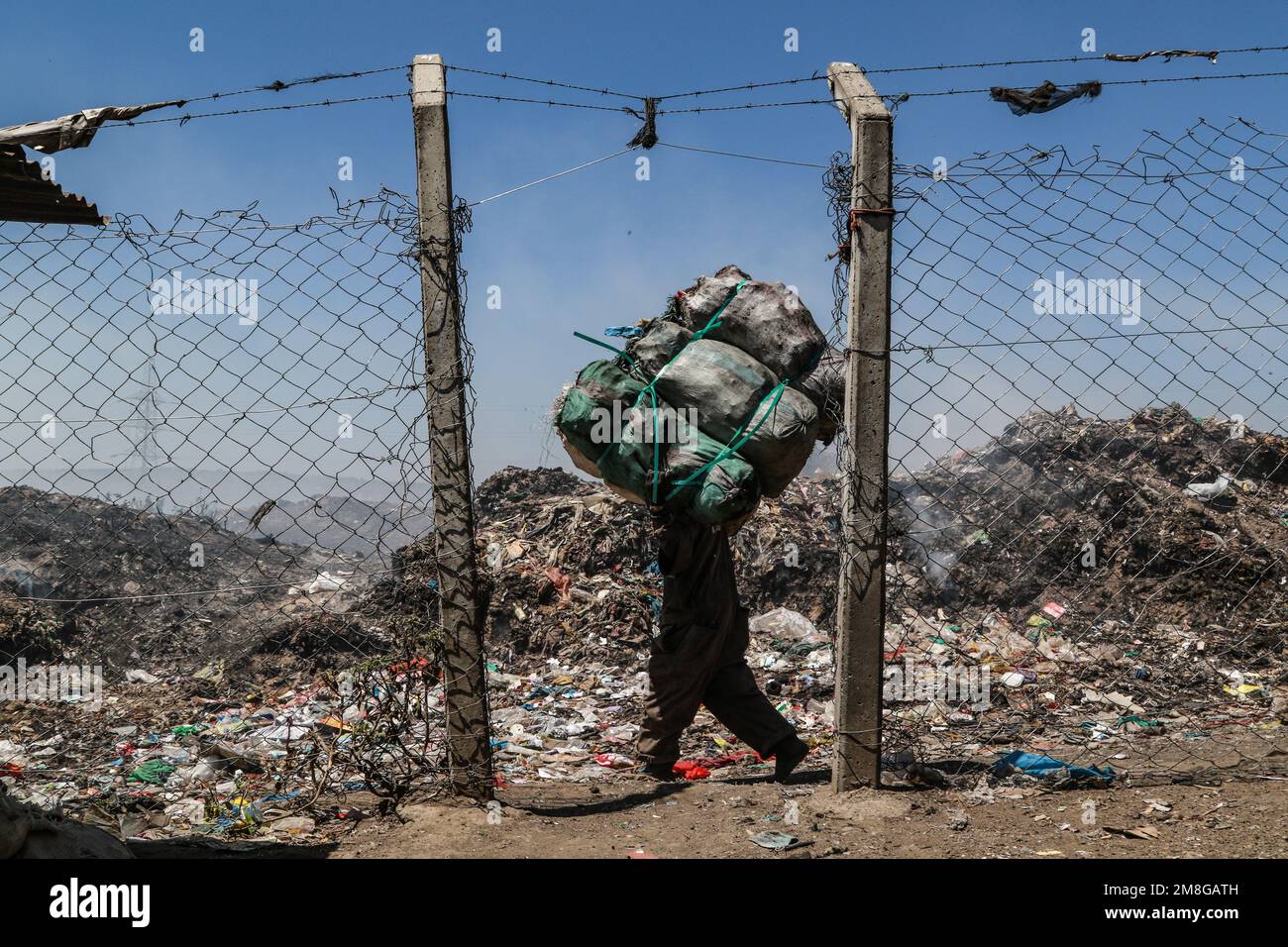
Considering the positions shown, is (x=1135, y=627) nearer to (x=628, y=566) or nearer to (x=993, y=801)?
(x=628, y=566)

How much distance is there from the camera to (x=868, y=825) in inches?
130

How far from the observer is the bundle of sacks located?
3.69 metres

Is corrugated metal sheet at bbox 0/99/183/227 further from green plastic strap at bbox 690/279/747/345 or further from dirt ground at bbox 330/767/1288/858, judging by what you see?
dirt ground at bbox 330/767/1288/858

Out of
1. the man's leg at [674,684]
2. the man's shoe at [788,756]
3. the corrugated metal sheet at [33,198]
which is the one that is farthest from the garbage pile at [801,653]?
the corrugated metal sheet at [33,198]

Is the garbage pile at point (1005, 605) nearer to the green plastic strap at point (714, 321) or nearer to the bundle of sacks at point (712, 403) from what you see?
the bundle of sacks at point (712, 403)

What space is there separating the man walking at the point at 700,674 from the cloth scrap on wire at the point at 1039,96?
2067mm

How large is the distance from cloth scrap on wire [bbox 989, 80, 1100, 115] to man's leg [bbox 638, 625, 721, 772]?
2477 mm

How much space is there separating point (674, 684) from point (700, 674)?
13 cm

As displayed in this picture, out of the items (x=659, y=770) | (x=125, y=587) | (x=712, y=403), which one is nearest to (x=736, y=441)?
(x=712, y=403)

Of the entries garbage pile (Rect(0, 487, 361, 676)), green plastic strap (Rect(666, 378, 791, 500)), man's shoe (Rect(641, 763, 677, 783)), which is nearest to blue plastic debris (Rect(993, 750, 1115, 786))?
man's shoe (Rect(641, 763, 677, 783))

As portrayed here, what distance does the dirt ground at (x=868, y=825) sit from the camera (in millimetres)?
3059

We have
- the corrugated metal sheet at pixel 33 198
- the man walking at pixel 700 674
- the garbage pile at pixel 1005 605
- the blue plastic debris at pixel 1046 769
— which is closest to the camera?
the corrugated metal sheet at pixel 33 198

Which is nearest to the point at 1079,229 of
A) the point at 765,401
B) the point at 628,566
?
the point at 765,401

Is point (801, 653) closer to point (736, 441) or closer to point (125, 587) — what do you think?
point (736, 441)
